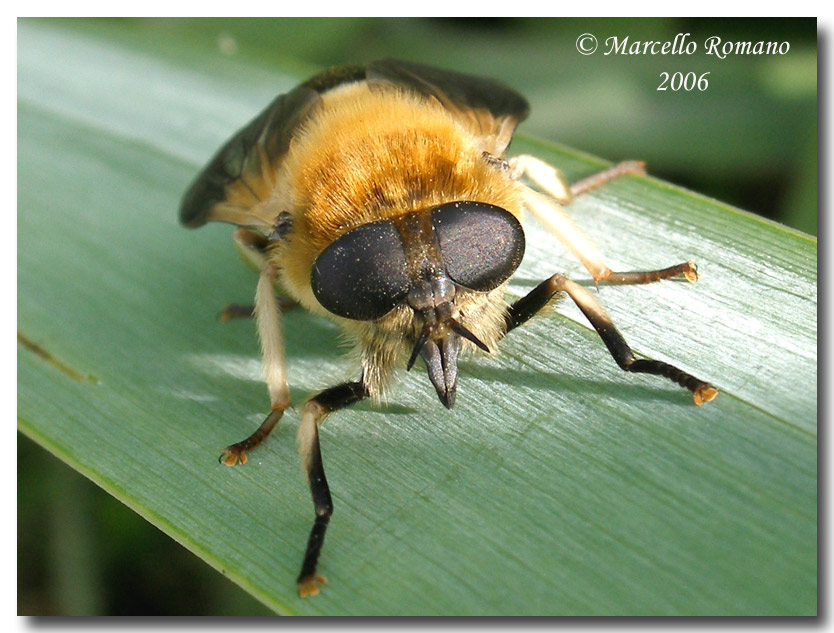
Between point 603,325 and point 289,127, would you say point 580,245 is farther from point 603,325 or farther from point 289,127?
point 289,127

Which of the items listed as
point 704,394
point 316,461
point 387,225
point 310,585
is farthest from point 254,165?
point 704,394

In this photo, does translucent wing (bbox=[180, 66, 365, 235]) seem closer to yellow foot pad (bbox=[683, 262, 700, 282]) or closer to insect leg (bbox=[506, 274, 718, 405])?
insect leg (bbox=[506, 274, 718, 405])

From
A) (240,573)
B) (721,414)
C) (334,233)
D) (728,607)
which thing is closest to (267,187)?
(334,233)

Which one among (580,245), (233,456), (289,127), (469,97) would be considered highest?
(469,97)

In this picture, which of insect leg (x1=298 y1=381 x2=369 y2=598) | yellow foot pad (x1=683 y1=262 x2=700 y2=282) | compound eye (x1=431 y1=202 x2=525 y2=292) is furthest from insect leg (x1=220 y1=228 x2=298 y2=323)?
yellow foot pad (x1=683 y1=262 x2=700 y2=282)

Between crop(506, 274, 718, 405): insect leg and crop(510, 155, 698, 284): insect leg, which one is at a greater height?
crop(510, 155, 698, 284): insect leg

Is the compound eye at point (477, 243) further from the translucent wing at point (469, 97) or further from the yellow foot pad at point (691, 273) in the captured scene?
the yellow foot pad at point (691, 273)
